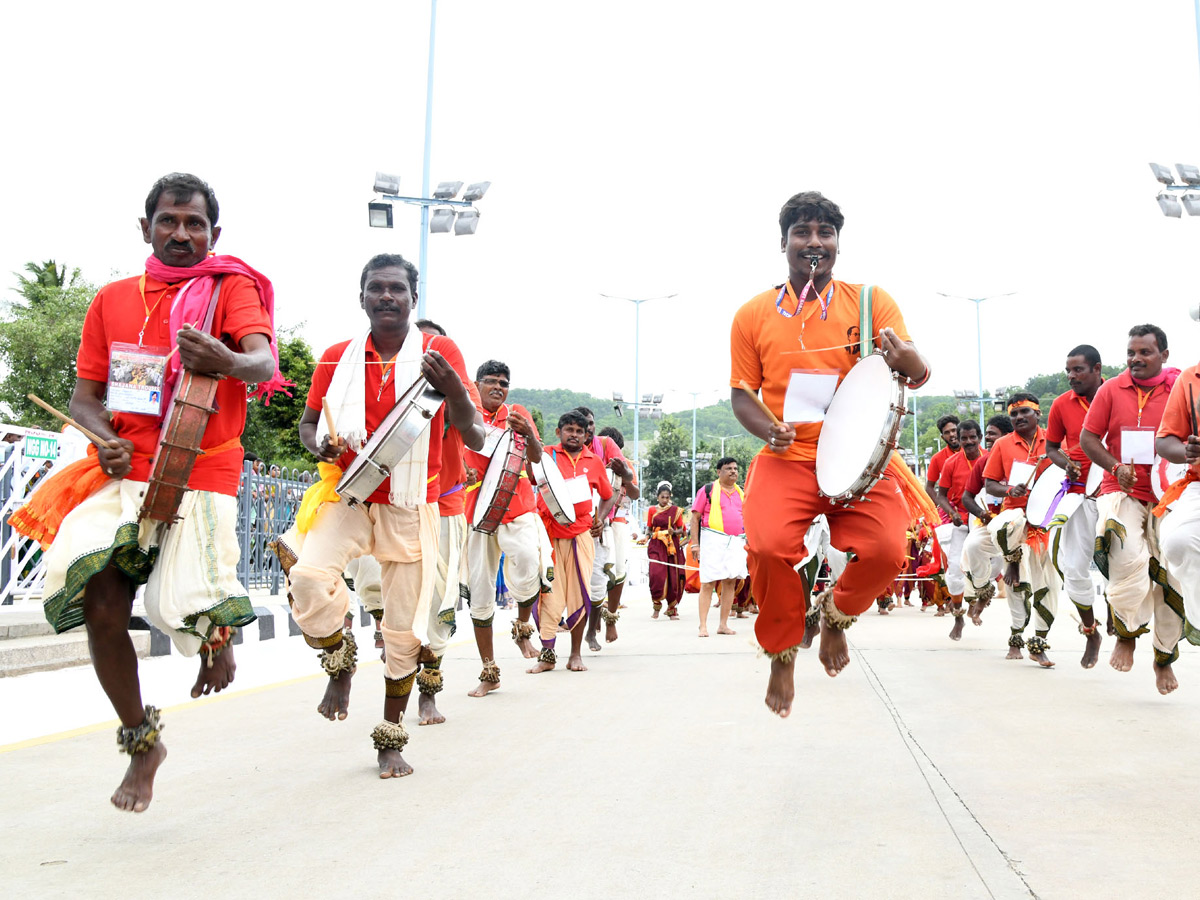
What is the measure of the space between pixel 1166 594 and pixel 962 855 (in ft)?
12.7

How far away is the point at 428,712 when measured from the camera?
7.22 meters

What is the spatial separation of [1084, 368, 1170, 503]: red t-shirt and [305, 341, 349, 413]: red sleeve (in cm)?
481

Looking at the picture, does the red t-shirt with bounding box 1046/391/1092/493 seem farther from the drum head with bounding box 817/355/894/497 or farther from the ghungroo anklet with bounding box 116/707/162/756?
the ghungroo anklet with bounding box 116/707/162/756

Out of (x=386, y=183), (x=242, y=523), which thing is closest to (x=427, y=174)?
(x=386, y=183)

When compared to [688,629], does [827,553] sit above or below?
above

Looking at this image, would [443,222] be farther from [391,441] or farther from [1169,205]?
[391,441]

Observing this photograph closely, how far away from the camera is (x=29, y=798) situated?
16.0 ft

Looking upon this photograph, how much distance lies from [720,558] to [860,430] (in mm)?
9881

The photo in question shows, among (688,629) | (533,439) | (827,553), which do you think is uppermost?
(533,439)

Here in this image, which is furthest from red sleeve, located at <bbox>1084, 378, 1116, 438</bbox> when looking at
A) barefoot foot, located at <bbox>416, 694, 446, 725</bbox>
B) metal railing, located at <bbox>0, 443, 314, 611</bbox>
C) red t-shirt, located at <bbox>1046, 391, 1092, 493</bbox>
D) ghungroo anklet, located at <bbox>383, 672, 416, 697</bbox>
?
metal railing, located at <bbox>0, 443, 314, 611</bbox>

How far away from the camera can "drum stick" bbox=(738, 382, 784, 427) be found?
18.3 feet

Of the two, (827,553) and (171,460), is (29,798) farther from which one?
(827,553)

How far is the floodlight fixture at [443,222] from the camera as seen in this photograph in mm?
19531

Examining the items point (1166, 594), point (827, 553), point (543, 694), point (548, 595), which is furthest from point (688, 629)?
point (1166, 594)
